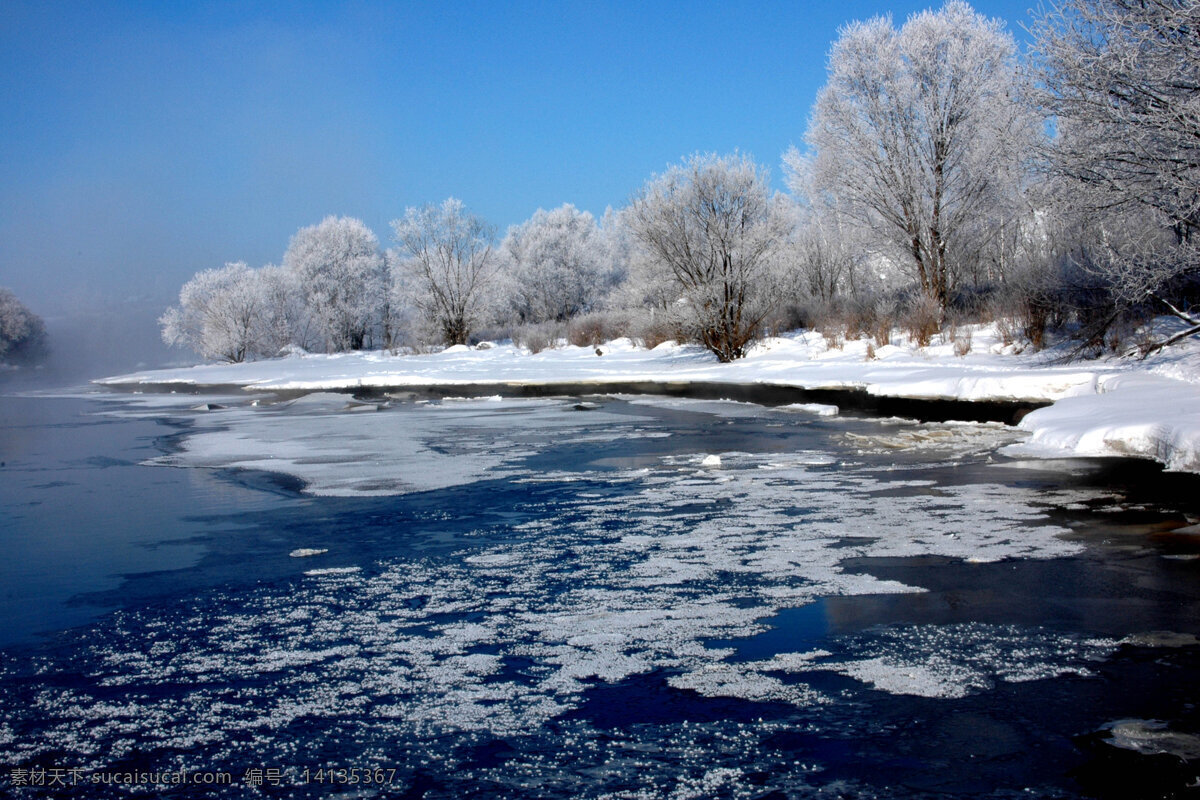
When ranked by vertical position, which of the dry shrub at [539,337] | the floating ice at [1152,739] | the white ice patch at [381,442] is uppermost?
the dry shrub at [539,337]

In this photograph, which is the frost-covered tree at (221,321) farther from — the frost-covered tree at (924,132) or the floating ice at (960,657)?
the floating ice at (960,657)

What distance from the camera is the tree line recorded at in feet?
36.3

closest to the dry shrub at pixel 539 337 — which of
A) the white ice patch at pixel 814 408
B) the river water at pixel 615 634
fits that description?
the white ice patch at pixel 814 408

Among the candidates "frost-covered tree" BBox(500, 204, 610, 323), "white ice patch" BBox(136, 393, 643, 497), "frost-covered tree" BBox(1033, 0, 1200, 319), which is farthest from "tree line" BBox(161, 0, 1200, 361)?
"frost-covered tree" BBox(500, 204, 610, 323)

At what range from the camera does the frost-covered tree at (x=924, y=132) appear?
20.5m

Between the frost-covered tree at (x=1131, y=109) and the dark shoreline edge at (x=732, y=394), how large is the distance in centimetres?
254

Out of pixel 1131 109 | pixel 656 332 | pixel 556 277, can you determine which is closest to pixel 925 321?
pixel 1131 109

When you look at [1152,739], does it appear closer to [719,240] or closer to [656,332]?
[719,240]

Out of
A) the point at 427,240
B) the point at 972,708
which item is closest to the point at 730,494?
the point at 972,708

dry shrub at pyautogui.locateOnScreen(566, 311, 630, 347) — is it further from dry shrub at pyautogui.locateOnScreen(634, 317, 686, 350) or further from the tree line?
dry shrub at pyautogui.locateOnScreen(634, 317, 686, 350)

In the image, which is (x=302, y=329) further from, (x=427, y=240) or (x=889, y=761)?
(x=889, y=761)

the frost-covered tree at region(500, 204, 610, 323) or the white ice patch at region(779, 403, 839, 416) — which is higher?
the frost-covered tree at region(500, 204, 610, 323)

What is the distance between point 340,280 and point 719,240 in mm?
31314

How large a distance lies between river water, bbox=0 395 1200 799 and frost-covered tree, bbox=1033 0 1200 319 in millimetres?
4567
